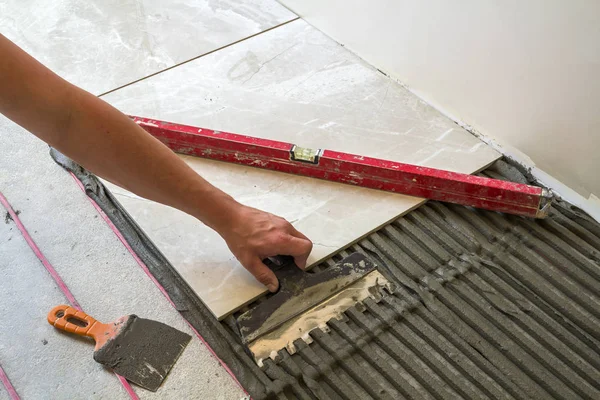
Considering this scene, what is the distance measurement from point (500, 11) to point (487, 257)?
0.68m

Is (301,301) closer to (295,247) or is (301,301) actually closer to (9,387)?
(295,247)

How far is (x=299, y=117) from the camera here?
1907 mm

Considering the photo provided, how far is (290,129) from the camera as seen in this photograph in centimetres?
186

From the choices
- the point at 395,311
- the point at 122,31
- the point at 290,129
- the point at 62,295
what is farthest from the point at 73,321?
the point at 122,31

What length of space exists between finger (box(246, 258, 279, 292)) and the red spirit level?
1.29ft

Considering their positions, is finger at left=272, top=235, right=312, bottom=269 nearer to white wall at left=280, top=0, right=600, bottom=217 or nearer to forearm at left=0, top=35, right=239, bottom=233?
forearm at left=0, top=35, right=239, bottom=233

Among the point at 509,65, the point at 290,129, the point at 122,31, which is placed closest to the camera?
the point at 509,65

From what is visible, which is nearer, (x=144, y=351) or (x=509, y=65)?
(x=144, y=351)

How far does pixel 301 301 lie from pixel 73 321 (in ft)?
1.78

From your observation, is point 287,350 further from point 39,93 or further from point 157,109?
point 157,109

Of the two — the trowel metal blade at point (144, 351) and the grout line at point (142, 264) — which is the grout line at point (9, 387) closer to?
the trowel metal blade at point (144, 351)

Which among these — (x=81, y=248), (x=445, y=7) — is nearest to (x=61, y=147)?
(x=81, y=248)

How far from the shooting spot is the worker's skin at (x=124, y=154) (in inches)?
41.2

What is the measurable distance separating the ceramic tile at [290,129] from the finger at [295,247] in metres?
0.08
